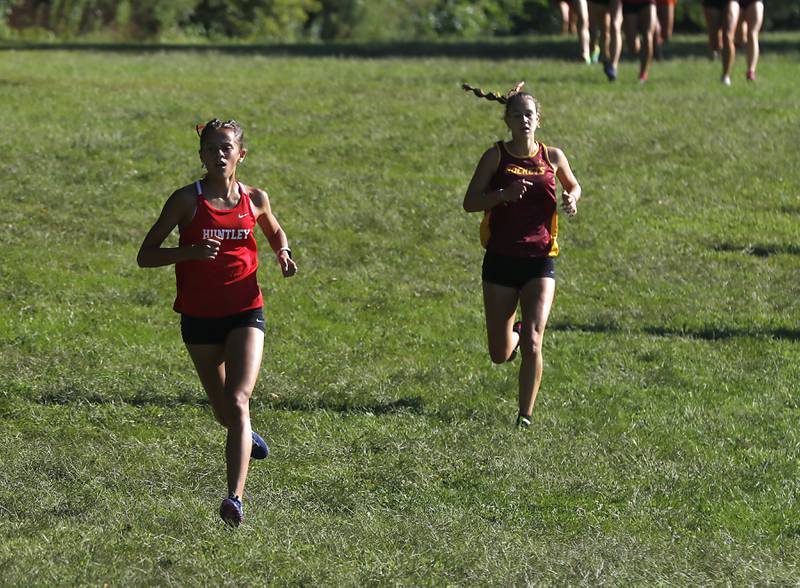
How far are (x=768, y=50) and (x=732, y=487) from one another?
19.1 metres

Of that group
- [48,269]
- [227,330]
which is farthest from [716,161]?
[227,330]

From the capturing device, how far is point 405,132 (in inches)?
→ 727

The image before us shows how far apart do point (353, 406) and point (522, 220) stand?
175cm

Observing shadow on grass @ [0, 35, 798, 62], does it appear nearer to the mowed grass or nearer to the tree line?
the tree line

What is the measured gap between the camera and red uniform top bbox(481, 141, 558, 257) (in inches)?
378

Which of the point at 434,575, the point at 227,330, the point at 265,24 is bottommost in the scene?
the point at 265,24

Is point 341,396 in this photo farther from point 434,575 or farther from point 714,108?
point 714,108

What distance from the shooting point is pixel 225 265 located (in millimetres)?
7895

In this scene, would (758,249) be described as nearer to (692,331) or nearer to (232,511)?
(692,331)

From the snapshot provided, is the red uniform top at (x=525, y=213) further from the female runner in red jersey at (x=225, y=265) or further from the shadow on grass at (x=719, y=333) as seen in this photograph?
the shadow on grass at (x=719, y=333)

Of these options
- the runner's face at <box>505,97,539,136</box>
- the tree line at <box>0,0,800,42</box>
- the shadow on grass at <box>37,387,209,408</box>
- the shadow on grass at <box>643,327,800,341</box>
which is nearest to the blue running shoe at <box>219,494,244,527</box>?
the shadow on grass at <box>37,387,209,408</box>

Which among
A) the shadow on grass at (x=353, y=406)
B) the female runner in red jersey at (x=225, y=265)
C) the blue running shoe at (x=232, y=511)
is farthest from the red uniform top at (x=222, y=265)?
the shadow on grass at (x=353, y=406)

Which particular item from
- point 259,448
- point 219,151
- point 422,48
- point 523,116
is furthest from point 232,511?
point 422,48

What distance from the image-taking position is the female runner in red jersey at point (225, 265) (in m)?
7.80
